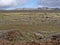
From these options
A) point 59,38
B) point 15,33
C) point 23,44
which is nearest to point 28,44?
point 23,44

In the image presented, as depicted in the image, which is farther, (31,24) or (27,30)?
(31,24)

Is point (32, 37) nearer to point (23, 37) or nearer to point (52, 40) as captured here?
point (23, 37)

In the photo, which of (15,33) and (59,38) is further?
(15,33)

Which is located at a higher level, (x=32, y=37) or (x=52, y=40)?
(x=52, y=40)

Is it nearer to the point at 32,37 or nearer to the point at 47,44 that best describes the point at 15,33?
the point at 32,37

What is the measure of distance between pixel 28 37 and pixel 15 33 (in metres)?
2.28

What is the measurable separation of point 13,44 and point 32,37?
766 cm

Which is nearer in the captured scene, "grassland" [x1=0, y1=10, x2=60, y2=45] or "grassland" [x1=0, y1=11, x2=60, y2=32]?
"grassland" [x1=0, y1=10, x2=60, y2=45]

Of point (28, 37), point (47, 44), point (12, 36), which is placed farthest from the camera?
point (28, 37)

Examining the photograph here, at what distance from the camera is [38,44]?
23031 mm

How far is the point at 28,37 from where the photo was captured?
97.2 ft

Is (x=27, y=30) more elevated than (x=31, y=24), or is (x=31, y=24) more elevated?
(x=27, y=30)

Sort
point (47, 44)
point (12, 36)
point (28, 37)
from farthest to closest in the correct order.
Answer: point (28, 37) → point (12, 36) → point (47, 44)

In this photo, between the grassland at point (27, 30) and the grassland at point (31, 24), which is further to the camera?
the grassland at point (31, 24)
